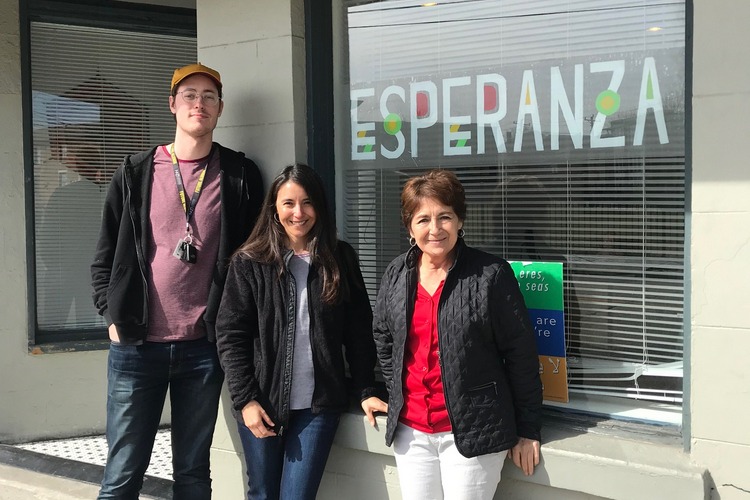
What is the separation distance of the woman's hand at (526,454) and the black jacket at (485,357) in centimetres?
3

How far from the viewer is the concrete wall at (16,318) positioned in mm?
5211

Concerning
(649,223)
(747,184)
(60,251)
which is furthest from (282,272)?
(60,251)

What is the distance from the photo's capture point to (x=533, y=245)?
324 cm

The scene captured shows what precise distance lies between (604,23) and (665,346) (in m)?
1.23

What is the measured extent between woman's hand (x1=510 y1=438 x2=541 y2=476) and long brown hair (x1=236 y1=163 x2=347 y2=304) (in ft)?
2.83

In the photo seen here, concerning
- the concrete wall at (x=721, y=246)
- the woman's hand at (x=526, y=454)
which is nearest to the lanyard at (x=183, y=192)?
the woman's hand at (x=526, y=454)

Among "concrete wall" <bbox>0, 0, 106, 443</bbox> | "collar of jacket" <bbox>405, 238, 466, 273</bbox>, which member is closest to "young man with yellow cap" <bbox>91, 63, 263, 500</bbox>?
"collar of jacket" <bbox>405, 238, 466, 273</bbox>

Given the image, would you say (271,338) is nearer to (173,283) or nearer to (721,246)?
(173,283)

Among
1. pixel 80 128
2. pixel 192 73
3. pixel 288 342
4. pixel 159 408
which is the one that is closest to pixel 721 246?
pixel 288 342

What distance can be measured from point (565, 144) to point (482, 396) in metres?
1.08

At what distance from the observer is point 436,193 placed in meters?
2.71

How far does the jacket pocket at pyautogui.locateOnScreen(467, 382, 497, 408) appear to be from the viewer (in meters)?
2.65

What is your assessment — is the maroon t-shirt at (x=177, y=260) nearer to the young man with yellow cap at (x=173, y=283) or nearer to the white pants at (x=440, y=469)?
the young man with yellow cap at (x=173, y=283)

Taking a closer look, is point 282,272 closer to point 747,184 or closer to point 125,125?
point 747,184
